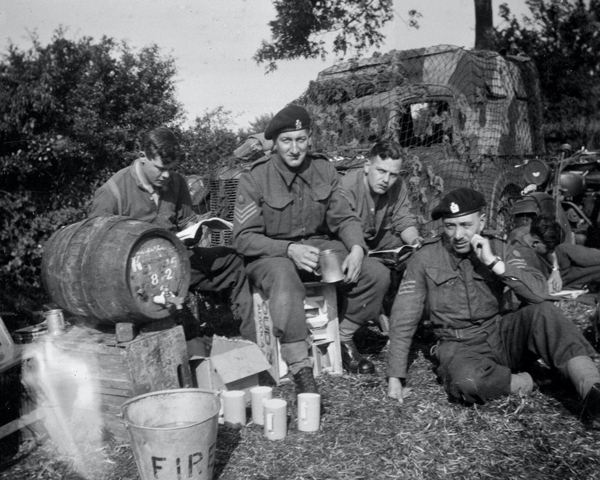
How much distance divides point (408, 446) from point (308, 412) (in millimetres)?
566

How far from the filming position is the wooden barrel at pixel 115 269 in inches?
133

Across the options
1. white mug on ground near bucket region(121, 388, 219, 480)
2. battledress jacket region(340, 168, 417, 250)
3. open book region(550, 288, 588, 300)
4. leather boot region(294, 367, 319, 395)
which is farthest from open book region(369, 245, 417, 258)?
white mug on ground near bucket region(121, 388, 219, 480)

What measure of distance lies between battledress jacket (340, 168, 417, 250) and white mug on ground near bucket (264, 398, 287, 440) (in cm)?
219

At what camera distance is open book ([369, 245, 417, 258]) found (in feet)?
15.9

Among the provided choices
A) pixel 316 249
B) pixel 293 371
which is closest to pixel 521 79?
pixel 316 249

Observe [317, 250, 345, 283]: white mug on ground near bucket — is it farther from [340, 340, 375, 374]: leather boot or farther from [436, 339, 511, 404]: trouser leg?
[436, 339, 511, 404]: trouser leg

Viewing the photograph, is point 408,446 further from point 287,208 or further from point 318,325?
point 287,208

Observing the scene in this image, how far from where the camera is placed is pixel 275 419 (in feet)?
10.7

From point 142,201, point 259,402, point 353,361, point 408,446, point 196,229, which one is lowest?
point 408,446

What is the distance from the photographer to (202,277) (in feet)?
16.2

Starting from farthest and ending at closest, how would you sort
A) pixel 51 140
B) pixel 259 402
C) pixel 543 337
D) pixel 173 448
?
1. pixel 51 140
2. pixel 543 337
3. pixel 259 402
4. pixel 173 448

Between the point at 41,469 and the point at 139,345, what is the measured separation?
80cm

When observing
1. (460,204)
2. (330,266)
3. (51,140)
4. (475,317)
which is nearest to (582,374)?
(475,317)

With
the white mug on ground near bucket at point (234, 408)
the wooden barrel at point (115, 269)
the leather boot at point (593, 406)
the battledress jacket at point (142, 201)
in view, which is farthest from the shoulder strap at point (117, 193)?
the leather boot at point (593, 406)
